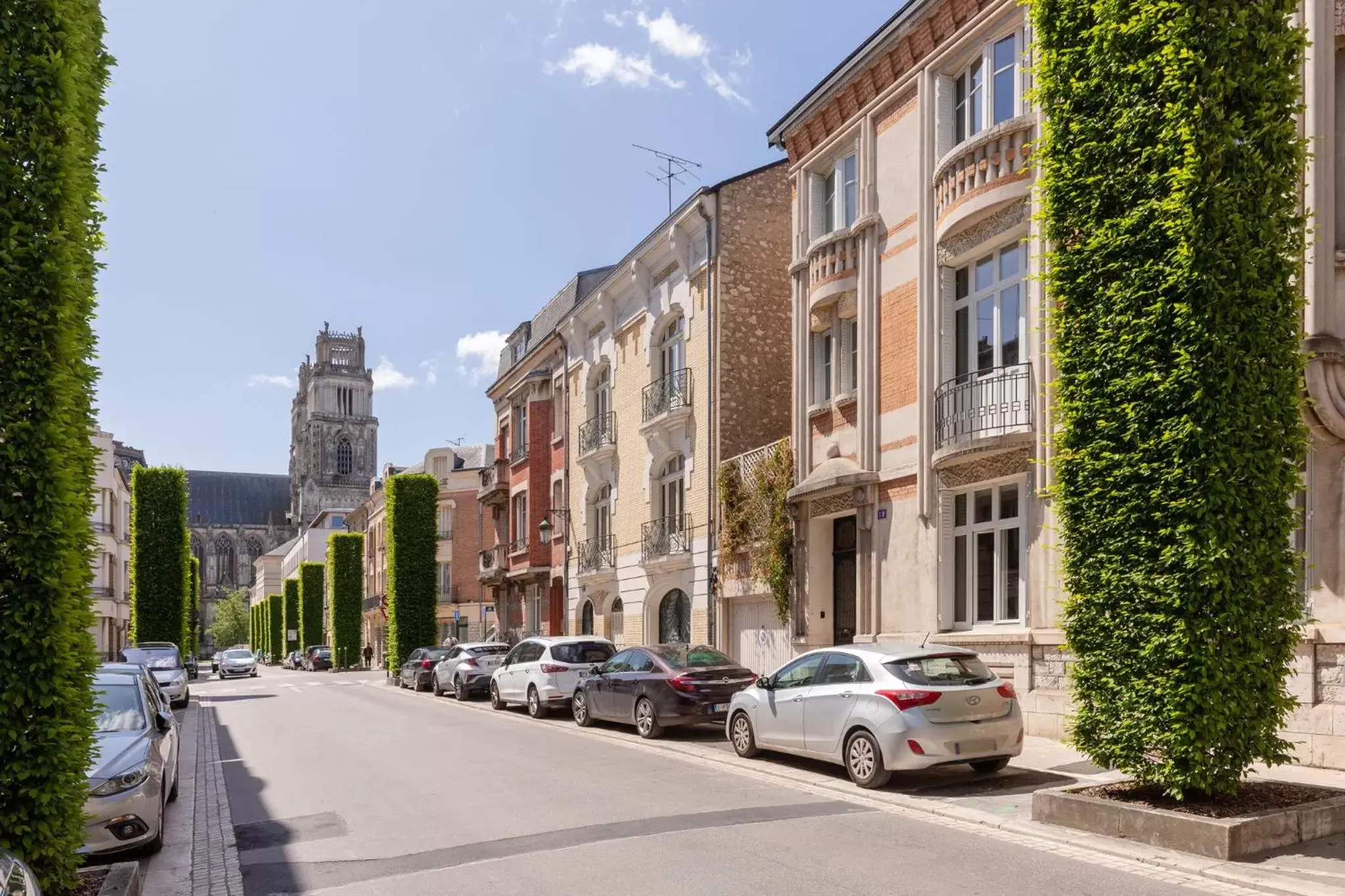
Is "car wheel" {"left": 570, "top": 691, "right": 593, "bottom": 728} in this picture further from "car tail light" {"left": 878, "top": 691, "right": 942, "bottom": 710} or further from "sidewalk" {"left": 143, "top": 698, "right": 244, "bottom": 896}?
"car tail light" {"left": 878, "top": 691, "right": 942, "bottom": 710}

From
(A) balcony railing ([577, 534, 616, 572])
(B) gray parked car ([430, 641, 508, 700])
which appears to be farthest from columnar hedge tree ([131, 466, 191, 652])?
Answer: (A) balcony railing ([577, 534, 616, 572])

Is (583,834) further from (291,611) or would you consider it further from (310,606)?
(291,611)

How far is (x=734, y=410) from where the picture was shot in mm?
25000

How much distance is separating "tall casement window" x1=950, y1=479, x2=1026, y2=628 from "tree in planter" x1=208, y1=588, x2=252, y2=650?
114 metres

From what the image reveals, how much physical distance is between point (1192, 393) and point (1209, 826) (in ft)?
10.5

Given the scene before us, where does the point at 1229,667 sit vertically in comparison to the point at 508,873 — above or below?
above

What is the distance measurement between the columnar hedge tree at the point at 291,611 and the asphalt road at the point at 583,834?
68205 mm

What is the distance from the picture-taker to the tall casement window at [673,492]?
2698cm

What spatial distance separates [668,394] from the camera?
89.3 feet

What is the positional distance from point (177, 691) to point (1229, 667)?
24705 millimetres

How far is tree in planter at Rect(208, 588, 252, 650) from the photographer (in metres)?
118

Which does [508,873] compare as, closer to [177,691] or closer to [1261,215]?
[1261,215]

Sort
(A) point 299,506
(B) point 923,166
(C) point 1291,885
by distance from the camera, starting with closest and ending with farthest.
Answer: (C) point 1291,885 < (B) point 923,166 < (A) point 299,506

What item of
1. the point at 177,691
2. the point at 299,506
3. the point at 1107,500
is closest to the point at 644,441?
the point at 177,691
